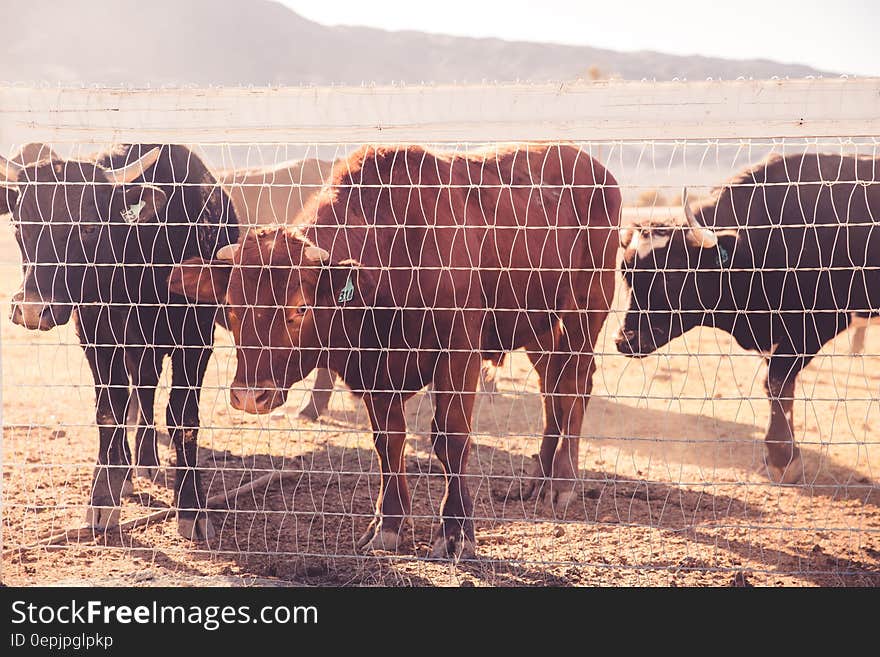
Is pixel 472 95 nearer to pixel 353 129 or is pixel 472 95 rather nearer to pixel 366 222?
pixel 353 129

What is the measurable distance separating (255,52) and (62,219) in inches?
4577

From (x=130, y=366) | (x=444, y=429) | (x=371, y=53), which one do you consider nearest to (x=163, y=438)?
(x=130, y=366)

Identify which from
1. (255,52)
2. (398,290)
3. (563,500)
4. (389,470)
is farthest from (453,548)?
Answer: (255,52)

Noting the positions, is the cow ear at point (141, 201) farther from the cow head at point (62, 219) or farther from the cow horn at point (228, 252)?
the cow horn at point (228, 252)

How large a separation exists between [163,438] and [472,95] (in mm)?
4385

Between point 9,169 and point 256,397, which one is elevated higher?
point 9,169

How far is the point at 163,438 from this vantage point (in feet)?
22.9

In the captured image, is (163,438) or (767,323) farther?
(163,438)

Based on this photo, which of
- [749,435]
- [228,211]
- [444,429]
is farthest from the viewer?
[749,435]

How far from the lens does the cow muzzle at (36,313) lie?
4230 mm

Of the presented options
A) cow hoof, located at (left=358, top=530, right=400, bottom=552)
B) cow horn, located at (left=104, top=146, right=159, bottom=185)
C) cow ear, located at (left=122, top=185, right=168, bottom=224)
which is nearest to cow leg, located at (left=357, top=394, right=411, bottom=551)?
cow hoof, located at (left=358, top=530, right=400, bottom=552)

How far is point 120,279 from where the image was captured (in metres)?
4.86

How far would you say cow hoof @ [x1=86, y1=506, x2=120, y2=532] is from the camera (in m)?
4.88

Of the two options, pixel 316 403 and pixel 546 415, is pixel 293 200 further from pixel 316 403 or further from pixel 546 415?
pixel 546 415
